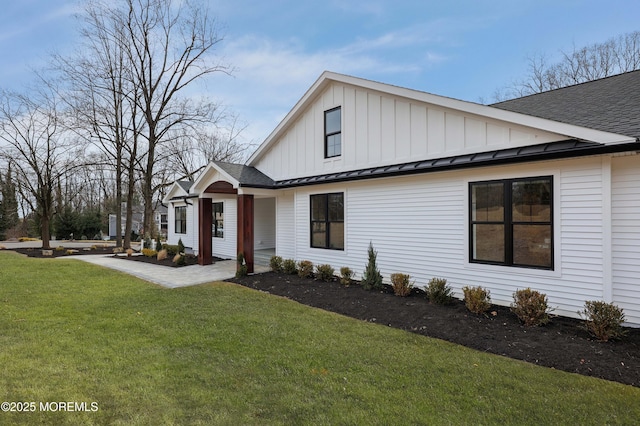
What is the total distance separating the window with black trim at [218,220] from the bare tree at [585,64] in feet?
65.5

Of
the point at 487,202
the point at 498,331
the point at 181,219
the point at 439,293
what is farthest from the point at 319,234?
the point at 181,219

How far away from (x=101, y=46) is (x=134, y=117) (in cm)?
359

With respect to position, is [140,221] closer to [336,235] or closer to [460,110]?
[336,235]

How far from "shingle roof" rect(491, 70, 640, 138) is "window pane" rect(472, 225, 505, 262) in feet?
7.47

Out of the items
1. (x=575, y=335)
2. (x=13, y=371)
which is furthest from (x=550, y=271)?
(x=13, y=371)

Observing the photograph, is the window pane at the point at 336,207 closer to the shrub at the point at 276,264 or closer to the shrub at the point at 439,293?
the shrub at the point at 276,264

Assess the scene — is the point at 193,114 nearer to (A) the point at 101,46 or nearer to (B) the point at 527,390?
(A) the point at 101,46

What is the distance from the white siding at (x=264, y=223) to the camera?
46.9ft

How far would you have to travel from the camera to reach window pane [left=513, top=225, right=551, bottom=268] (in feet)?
19.0

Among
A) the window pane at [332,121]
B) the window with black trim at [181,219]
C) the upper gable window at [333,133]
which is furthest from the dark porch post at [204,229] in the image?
the window with black trim at [181,219]

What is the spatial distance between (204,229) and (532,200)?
34.3 ft

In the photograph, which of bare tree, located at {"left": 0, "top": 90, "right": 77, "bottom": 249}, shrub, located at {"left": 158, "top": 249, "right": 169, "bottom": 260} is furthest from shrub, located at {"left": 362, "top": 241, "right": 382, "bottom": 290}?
bare tree, located at {"left": 0, "top": 90, "right": 77, "bottom": 249}

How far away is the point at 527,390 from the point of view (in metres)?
3.30

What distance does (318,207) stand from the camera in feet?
33.6
